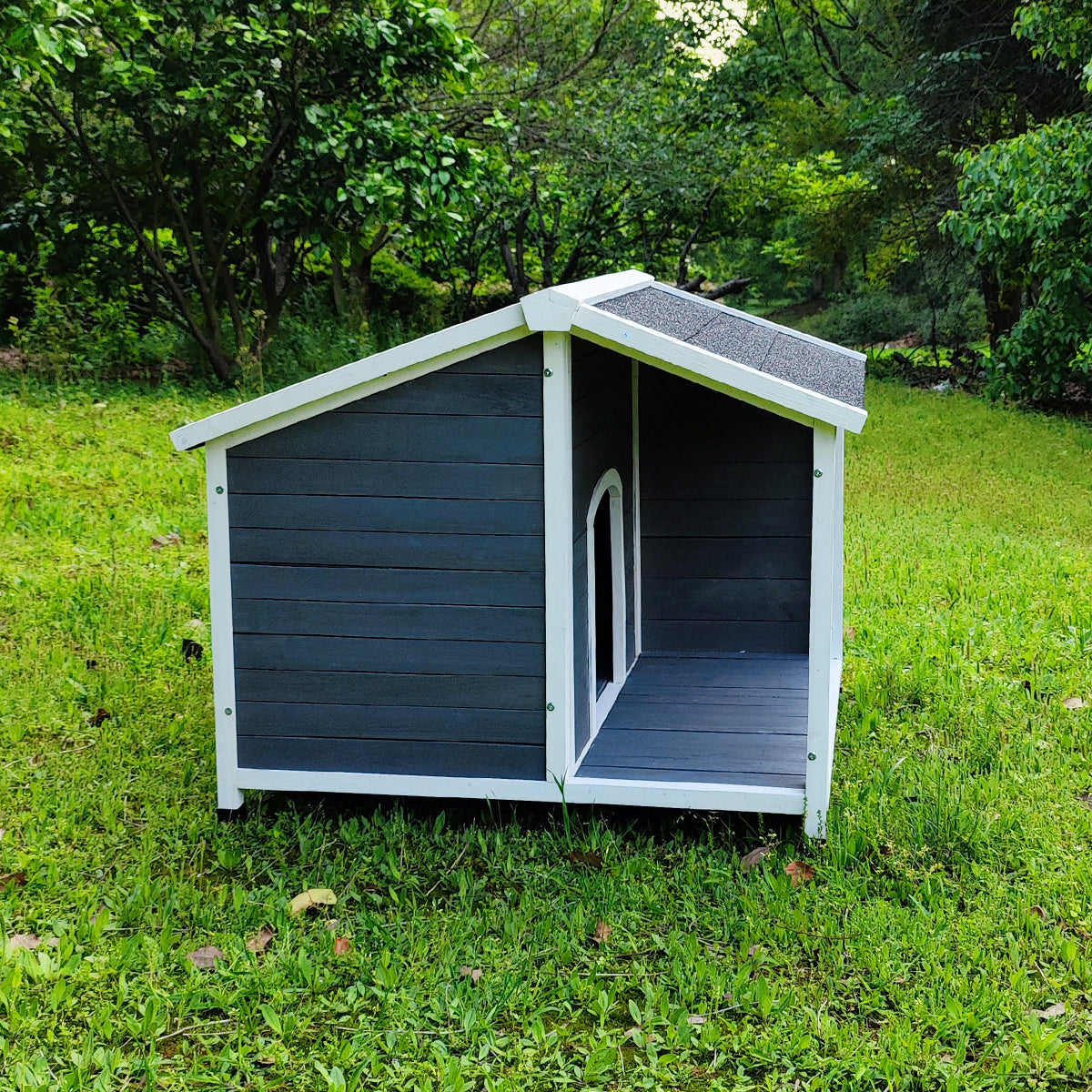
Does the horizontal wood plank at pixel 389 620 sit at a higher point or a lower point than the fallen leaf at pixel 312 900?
higher

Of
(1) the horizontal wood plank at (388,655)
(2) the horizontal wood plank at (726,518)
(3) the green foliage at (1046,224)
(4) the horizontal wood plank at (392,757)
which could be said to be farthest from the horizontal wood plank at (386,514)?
(3) the green foliage at (1046,224)

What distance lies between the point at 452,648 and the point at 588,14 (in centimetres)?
1390

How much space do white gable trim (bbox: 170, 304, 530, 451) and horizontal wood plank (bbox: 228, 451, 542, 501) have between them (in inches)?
4.8

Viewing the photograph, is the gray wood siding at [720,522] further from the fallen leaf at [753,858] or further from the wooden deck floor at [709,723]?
the fallen leaf at [753,858]

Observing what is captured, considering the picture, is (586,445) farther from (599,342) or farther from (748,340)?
(748,340)

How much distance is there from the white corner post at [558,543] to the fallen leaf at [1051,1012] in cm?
157

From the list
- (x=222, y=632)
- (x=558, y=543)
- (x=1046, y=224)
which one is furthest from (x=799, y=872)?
(x=1046, y=224)

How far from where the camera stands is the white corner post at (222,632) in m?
4.15

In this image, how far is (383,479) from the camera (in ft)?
13.4

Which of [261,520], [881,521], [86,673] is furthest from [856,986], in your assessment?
[881,521]

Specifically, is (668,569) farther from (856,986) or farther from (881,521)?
(881,521)

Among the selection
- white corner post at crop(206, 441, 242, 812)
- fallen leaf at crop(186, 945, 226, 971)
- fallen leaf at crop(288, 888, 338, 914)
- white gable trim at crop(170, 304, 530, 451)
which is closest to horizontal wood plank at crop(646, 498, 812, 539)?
white gable trim at crop(170, 304, 530, 451)

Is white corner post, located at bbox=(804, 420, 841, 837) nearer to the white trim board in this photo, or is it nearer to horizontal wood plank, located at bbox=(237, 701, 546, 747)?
the white trim board

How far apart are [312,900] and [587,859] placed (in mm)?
880
